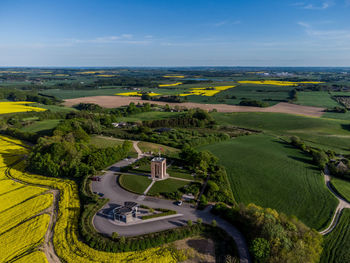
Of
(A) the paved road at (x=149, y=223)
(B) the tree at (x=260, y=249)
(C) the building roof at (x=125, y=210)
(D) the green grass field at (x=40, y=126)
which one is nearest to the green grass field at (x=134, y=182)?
(A) the paved road at (x=149, y=223)

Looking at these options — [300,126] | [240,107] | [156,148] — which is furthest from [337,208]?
[240,107]

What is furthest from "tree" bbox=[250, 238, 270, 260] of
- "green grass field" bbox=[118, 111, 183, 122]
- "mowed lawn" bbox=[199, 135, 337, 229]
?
"green grass field" bbox=[118, 111, 183, 122]

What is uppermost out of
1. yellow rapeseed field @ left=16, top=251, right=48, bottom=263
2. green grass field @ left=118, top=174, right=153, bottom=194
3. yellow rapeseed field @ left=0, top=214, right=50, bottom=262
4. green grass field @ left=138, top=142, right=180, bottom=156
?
green grass field @ left=118, top=174, right=153, bottom=194

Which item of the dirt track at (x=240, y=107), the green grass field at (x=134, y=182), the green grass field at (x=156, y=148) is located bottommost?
the green grass field at (x=156, y=148)

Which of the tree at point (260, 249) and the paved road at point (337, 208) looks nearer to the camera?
the tree at point (260, 249)

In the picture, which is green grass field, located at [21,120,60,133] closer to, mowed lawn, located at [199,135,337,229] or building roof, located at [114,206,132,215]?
mowed lawn, located at [199,135,337,229]

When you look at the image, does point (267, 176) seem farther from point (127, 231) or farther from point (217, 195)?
point (127, 231)

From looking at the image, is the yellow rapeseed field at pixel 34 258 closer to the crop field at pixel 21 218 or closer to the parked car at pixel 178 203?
the crop field at pixel 21 218
